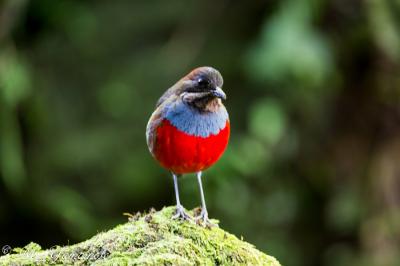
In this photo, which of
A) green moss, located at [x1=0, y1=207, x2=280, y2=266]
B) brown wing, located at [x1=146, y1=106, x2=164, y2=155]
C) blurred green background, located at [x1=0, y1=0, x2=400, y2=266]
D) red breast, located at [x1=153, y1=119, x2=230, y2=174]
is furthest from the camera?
blurred green background, located at [x1=0, y1=0, x2=400, y2=266]

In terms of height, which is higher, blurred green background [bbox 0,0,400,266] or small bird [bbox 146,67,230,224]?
blurred green background [bbox 0,0,400,266]

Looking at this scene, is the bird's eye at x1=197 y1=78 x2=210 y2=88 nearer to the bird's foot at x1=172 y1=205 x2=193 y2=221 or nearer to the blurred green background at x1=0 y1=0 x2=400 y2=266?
the bird's foot at x1=172 y1=205 x2=193 y2=221

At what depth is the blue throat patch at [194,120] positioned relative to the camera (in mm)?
5191

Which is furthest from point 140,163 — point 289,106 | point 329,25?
point 329,25

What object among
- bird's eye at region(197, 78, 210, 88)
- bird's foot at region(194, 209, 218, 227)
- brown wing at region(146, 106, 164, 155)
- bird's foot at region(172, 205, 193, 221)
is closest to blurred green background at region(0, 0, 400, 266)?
brown wing at region(146, 106, 164, 155)

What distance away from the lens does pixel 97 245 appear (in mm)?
3881

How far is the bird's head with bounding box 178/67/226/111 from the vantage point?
17.1 feet

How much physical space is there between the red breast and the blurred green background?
334 cm

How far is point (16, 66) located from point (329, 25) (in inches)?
166

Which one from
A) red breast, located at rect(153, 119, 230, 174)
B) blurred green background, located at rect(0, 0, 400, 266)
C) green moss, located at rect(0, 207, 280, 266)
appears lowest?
green moss, located at rect(0, 207, 280, 266)

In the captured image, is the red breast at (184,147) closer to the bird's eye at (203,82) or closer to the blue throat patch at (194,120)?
the blue throat patch at (194,120)

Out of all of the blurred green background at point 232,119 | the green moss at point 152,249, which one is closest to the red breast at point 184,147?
the green moss at point 152,249

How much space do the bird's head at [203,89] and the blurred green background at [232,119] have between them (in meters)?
3.28

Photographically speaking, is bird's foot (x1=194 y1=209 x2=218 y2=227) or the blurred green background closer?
bird's foot (x1=194 y1=209 x2=218 y2=227)
